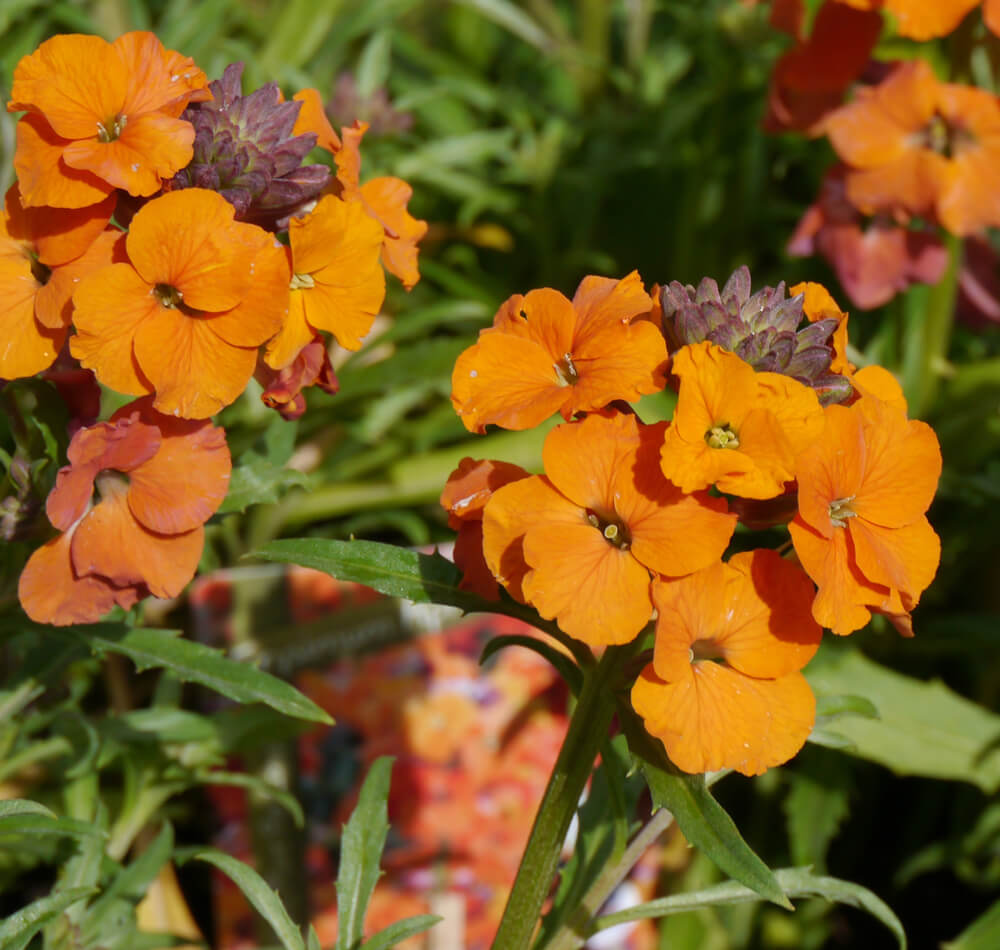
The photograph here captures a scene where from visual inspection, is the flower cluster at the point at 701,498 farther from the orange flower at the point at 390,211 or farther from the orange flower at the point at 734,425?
the orange flower at the point at 390,211

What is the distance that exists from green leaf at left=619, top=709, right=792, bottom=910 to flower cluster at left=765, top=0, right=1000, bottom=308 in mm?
924

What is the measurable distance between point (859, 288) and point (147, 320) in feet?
3.47

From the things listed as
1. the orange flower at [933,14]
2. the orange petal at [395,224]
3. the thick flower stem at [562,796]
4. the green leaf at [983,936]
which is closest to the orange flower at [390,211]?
the orange petal at [395,224]

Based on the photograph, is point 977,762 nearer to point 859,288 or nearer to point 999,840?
point 999,840

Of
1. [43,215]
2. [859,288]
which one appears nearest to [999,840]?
[859,288]

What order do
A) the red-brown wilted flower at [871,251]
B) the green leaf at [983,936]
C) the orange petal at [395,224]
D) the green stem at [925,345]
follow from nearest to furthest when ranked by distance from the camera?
the orange petal at [395,224] → the green leaf at [983,936] → the red-brown wilted flower at [871,251] → the green stem at [925,345]

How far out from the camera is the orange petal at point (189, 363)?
722 millimetres

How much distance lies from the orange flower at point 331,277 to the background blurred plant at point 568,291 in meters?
0.26

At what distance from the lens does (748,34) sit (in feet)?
5.74

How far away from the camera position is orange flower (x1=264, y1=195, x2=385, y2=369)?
753mm

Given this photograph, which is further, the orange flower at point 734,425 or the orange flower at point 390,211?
the orange flower at point 390,211

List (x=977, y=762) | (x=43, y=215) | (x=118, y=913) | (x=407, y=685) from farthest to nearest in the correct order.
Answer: (x=407, y=685), (x=977, y=762), (x=118, y=913), (x=43, y=215)

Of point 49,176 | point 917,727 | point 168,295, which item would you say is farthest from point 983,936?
point 49,176

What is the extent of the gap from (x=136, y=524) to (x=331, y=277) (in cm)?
22
